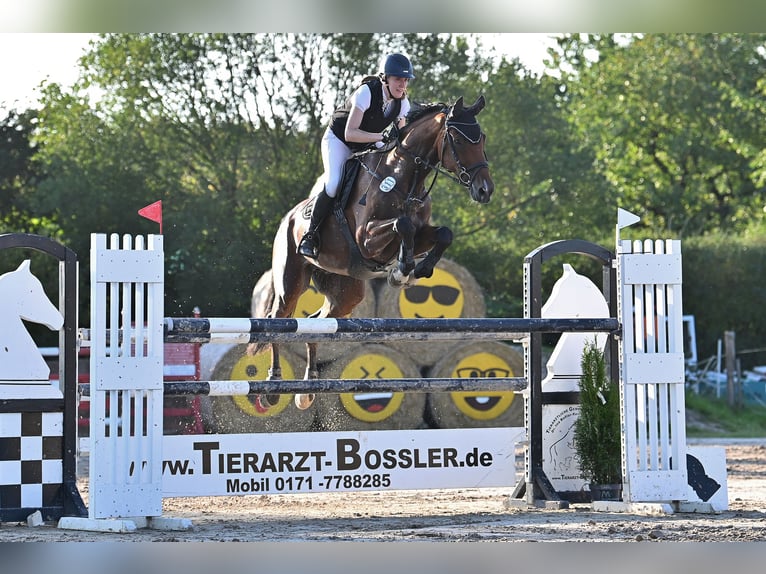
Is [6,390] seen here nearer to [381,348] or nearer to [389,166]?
Result: [389,166]

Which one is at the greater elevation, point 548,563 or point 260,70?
point 260,70

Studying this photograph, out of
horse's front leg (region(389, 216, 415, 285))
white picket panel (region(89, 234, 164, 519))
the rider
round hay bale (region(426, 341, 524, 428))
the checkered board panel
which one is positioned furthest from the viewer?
round hay bale (region(426, 341, 524, 428))

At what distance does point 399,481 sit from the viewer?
4.87 meters

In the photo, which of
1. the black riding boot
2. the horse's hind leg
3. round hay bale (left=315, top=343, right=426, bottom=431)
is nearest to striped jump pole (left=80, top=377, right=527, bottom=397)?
the black riding boot

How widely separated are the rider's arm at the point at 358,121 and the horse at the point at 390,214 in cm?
10

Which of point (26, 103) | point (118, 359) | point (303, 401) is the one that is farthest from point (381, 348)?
point (26, 103)

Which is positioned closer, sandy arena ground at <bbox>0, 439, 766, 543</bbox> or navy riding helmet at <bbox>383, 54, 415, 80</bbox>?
sandy arena ground at <bbox>0, 439, 766, 543</bbox>

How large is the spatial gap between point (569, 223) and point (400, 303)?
6534 mm

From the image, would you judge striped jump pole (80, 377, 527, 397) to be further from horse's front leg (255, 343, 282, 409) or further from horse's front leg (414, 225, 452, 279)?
horse's front leg (255, 343, 282, 409)

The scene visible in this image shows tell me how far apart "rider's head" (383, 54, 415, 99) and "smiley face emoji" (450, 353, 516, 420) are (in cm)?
458

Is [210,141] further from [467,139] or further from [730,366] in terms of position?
[467,139]

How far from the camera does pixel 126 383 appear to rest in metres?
4.35

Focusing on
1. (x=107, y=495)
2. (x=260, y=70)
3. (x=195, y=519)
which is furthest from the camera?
(x=260, y=70)

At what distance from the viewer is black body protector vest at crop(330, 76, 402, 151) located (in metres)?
5.33
